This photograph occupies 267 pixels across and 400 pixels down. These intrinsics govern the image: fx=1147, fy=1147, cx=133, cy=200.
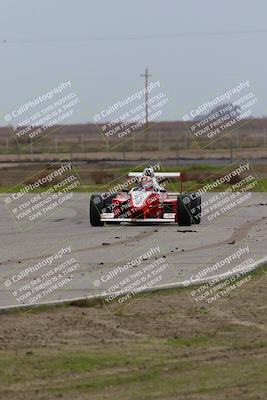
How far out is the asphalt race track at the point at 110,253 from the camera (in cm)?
1597

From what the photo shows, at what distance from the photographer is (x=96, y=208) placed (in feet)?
90.5

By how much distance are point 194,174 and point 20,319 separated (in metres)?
40.5

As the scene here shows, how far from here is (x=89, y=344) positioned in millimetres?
11164

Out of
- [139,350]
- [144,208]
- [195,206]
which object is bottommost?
[195,206]

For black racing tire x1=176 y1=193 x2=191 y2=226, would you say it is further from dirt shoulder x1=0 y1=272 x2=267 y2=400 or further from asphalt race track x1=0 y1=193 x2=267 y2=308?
dirt shoulder x1=0 y1=272 x2=267 y2=400

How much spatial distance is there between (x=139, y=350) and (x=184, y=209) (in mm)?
16623

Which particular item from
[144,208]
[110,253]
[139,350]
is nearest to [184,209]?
[144,208]

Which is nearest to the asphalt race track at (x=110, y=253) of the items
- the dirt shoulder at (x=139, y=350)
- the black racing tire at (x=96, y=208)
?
the black racing tire at (x=96, y=208)

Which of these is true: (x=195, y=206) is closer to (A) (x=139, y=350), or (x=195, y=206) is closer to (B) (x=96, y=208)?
(B) (x=96, y=208)

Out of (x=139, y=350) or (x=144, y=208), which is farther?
(x=144, y=208)

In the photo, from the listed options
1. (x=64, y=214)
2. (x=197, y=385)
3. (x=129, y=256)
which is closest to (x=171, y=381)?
(x=197, y=385)

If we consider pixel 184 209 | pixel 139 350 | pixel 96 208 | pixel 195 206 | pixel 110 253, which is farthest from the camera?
pixel 195 206

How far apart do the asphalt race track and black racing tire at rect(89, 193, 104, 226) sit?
0.82ft

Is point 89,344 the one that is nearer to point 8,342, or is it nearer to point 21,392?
point 8,342
